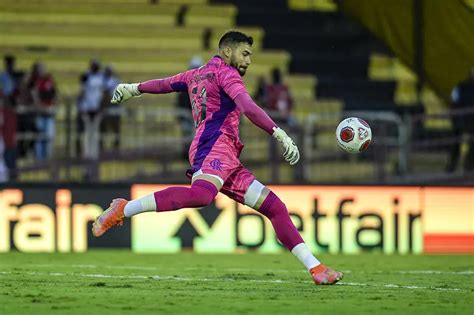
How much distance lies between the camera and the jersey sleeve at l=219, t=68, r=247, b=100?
31.3ft

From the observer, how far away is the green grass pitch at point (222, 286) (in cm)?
846

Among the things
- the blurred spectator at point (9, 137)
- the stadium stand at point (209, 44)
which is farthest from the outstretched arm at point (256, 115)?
the stadium stand at point (209, 44)

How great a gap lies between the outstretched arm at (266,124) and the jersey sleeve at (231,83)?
0.05 metres

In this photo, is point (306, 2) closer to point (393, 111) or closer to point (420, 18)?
point (393, 111)

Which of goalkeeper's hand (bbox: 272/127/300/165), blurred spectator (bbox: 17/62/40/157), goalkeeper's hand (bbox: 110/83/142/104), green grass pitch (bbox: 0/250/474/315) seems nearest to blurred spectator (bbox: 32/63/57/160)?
blurred spectator (bbox: 17/62/40/157)

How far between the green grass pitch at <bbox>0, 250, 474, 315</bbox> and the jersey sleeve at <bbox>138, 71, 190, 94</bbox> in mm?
1600

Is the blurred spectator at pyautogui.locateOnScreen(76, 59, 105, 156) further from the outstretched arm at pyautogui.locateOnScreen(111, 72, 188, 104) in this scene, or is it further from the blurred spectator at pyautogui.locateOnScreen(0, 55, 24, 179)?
the outstretched arm at pyautogui.locateOnScreen(111, 72, 188, 104)

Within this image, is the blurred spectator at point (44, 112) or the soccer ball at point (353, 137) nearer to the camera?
the soccer ball at point (353, 137)

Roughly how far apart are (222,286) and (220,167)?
0.99m

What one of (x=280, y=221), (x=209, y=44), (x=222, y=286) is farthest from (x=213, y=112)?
(x=209, y=44)

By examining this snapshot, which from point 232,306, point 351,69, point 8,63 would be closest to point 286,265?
point 232,306

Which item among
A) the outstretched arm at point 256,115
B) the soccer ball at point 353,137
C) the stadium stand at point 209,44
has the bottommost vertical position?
the soccer ball at point 353,137

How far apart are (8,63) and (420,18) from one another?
24.6ft

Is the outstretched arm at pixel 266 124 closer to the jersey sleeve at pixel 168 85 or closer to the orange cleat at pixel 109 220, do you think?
the jersey sleeve at pixel 168 85
